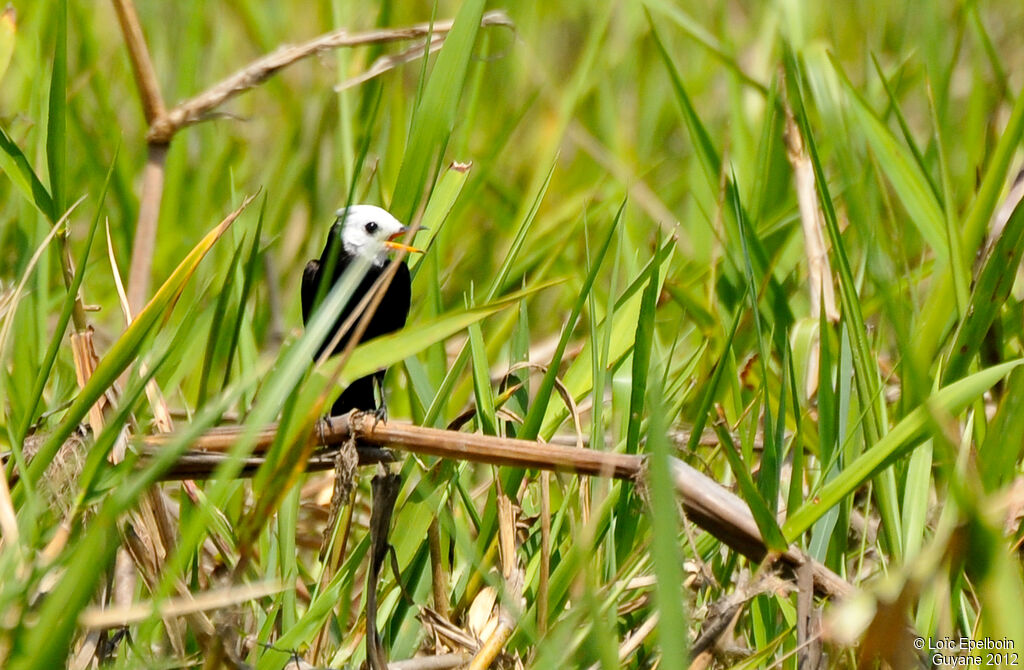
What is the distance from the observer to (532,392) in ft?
11.5

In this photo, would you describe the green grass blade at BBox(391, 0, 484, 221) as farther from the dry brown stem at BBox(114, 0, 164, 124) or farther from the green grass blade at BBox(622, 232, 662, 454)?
the dry brown stem at BBox(114, 0, 164, 124)

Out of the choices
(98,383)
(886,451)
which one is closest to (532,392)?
(886,451)

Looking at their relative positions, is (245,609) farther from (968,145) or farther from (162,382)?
(968,145)

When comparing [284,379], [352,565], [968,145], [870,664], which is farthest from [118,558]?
[968,145]

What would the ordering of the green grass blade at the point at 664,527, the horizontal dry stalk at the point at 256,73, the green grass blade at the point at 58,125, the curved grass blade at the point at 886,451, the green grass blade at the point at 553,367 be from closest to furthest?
the green grass blade at the point at 664,527, the curved grass blade at the point at 886,451, the green grass blade at the point at 553,367, the green grass blade at the point at 58,125, the horizontal dry stalk at the point at 256,73

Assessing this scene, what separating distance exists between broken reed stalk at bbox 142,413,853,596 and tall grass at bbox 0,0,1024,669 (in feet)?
0.12

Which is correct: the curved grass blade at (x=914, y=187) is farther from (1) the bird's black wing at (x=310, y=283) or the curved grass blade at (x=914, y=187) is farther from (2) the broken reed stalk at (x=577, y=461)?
(1) the bird's black wing at (x=310, y=283)

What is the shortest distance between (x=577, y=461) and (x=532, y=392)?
2.00m

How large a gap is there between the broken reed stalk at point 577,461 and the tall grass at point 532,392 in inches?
1.4

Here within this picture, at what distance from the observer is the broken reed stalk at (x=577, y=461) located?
4.96 feet

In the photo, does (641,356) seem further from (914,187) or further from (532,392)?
(532,392)

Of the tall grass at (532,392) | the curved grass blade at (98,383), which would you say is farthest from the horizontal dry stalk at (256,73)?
the curved grass blade at (98,383)

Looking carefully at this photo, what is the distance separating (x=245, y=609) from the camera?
190cm

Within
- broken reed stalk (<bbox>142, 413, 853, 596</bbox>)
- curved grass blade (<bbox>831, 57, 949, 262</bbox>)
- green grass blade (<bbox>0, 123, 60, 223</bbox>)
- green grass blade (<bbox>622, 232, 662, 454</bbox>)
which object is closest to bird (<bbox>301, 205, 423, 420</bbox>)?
green grass blade (<bbox>0, 123, 60, 223</bbox>)
